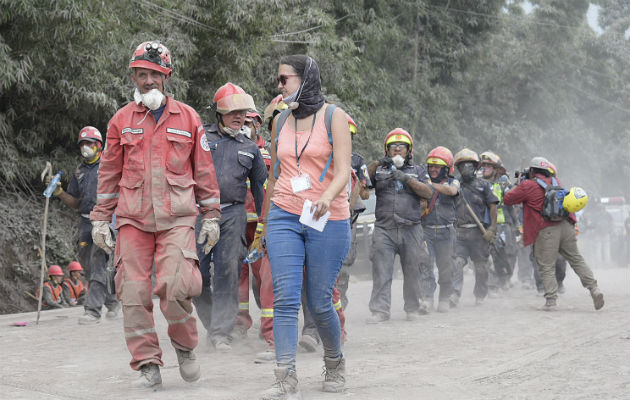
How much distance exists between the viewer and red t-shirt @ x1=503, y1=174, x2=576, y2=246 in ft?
41.8

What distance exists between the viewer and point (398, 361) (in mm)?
7688

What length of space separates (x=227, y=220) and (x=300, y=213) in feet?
7.94

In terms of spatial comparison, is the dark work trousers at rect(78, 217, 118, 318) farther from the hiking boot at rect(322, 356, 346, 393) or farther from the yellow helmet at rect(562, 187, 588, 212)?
the yellow helmet at rect(562, 187, 588, 212)

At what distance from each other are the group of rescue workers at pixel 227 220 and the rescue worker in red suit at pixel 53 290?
3cm

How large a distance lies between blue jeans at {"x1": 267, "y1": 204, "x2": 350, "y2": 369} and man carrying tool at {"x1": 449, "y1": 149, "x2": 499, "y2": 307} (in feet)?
26.6

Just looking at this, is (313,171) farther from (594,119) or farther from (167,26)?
(594,119)

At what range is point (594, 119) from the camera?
48.5 m

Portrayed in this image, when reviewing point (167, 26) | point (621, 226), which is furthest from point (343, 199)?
point (621, 226)

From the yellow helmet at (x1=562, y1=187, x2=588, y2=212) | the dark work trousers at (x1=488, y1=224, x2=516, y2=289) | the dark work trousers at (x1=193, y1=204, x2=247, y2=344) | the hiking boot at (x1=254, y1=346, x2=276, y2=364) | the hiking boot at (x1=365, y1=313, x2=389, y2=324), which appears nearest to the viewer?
the hiking boot at (x1=254, y1=346, x2=276, y2=364)

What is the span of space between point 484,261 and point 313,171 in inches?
340

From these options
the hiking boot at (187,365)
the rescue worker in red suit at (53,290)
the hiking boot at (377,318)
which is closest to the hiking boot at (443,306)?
the hiking boot at (377,318)

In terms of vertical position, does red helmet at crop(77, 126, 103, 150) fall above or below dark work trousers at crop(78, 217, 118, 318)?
above

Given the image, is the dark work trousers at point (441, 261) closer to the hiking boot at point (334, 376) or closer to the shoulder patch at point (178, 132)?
the hiking boot at point (334, 376)

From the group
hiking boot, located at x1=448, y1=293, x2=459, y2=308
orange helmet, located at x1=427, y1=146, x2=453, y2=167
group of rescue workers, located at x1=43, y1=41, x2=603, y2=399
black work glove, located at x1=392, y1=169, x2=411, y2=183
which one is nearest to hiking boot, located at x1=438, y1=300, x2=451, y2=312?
group of rescue workers, located at x1=43, y1=41, x2=603, y2=399
